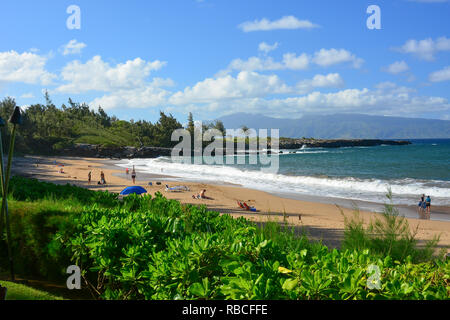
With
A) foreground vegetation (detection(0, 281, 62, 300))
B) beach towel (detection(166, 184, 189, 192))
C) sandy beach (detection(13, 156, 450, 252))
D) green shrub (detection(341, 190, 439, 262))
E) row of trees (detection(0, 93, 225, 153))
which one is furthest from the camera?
row of trees (detection(0, 93, 225, 153))

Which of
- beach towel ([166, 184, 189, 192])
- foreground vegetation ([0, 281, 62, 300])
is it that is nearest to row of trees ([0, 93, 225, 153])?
beach towel ([166, 184, 189, 192])

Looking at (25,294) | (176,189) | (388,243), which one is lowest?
(176,189)

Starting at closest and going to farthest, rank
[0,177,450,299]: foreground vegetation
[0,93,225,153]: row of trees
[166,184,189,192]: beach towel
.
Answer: [0,177,450,299]: foreground vegetation, [166,184,189,192]: beach towel, [0,93,225,153]: row of trees

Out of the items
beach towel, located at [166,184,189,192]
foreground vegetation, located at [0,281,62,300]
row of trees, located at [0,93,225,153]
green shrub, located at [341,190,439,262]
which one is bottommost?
beach towel, located at [166,184,189,192]

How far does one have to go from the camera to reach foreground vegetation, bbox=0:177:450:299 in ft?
8.66

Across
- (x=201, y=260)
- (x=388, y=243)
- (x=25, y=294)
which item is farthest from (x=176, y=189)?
(x=201, y=260)

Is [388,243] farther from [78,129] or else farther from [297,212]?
[78,129]

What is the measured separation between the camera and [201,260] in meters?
3.16

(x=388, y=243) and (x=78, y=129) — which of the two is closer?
(x=388, y=243)

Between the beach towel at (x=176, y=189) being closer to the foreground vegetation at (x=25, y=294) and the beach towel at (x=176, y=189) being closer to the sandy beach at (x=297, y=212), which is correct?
the sandy beach at (x=297, y=212)

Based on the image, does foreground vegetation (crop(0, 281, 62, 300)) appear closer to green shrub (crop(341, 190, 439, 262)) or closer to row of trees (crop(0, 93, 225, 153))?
green shrub (crop(341, 190, 439, 262))
